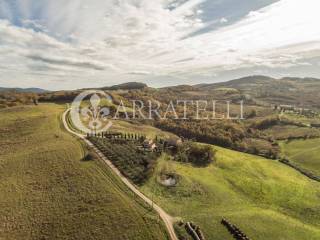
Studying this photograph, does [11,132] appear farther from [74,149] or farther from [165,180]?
[165,180]

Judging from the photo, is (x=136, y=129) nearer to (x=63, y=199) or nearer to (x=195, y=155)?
(x=195, y=155)

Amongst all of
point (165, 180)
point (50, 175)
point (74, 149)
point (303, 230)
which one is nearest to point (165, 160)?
point (165, 180)

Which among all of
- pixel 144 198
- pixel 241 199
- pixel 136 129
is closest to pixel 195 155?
pixel 241 199

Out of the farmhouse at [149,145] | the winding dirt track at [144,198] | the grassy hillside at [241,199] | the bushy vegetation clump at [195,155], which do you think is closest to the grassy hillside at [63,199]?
the winding dirt track at [144,198]

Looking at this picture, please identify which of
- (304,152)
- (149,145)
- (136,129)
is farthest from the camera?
(304,152)

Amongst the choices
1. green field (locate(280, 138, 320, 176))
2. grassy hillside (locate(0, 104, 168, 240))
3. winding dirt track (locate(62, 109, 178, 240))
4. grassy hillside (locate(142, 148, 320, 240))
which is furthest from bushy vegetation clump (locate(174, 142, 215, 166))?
green field (locate(280, 138, 320, 176))
